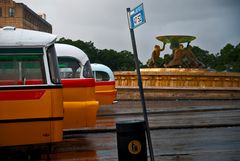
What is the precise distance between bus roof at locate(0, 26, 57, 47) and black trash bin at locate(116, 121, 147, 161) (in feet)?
8.79

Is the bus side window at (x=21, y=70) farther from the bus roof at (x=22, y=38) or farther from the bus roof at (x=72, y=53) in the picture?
the bus roof at (x=72, y=53)

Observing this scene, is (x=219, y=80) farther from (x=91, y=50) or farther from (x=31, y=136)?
(x=91, y=50)

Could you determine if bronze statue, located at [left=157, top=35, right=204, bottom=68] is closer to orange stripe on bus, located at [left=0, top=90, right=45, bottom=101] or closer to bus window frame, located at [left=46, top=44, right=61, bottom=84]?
bus window frame, located at [left=46, top=44, right=61, bottom=84]

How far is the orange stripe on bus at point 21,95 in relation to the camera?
938 centimetres

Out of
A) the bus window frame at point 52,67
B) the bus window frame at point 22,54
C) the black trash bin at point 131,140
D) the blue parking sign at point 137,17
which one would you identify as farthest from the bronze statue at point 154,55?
the blue parking sign at point 137,17

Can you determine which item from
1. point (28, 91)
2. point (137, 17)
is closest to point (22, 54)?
point (28, 91)

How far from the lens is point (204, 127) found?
52.9 ft

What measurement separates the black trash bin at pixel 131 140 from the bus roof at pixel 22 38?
2.68 m

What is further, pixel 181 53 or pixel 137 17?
pixel 181 53

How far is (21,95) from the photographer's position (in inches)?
371

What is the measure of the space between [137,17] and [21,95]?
2964 mm

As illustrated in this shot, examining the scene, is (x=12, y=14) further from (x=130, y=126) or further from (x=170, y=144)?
(x=130, y=126)

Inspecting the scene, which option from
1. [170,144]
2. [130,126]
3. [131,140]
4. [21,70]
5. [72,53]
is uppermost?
A: [72,53]

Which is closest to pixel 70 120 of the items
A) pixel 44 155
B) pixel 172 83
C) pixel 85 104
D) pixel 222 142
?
pixel 85 104
